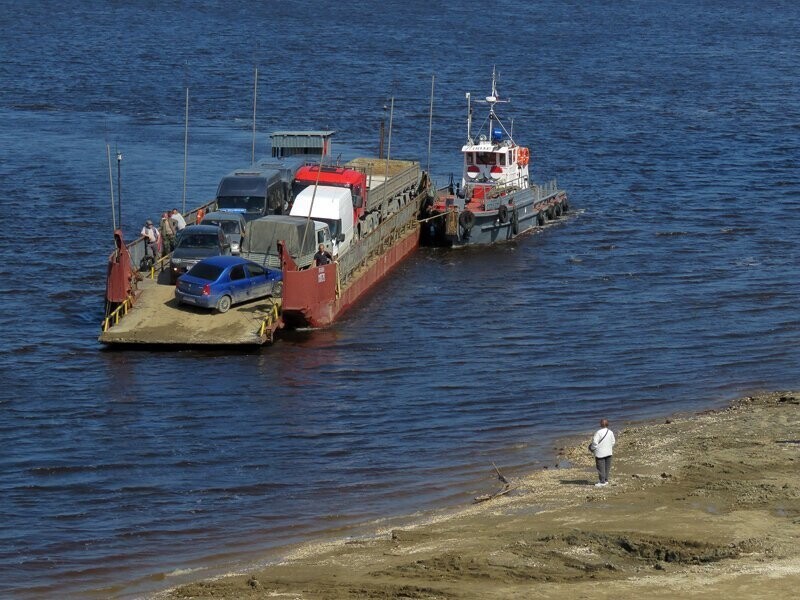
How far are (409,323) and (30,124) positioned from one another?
114ft

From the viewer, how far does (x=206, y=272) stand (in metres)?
32.7

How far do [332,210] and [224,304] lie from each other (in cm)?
588

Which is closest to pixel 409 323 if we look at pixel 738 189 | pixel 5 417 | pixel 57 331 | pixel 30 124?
pixel 57 331

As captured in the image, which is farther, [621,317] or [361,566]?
[621,317]

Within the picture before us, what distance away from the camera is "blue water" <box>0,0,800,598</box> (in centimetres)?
2380

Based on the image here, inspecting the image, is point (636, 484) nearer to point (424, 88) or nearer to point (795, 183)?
point (795, 183)

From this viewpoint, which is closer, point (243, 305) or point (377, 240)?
point (243, 305)

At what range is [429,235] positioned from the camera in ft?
151

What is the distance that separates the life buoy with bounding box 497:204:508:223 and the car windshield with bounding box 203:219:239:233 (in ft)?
38.7

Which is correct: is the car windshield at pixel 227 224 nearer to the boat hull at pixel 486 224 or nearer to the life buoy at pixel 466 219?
the boat hull at pixel 486 224

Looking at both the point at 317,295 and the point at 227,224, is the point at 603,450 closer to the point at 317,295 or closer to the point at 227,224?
the point at 317,295

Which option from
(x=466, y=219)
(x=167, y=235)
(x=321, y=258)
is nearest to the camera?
(x=321, y=258)

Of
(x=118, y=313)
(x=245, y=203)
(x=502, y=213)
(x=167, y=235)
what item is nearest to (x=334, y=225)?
(x=245, y=203)

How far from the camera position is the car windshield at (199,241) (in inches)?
1378
